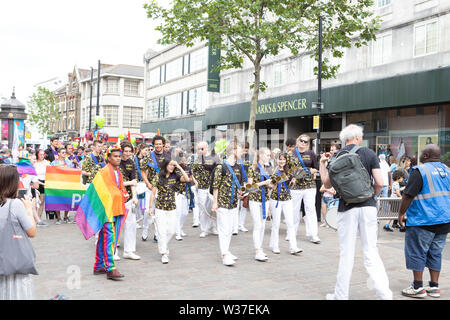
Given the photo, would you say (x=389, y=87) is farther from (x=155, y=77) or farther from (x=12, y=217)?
(x=155, y=77)

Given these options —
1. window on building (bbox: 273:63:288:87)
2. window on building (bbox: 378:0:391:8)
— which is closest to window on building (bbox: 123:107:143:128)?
window on building (bbox: 273:63:288:87)

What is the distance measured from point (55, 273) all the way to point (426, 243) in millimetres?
4998

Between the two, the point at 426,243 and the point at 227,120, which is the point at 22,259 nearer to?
the point at 426,243

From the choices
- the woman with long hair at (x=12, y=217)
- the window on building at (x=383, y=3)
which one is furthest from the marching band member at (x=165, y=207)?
the window on building at (x=383, y=3)

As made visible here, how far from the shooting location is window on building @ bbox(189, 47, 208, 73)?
113 ft

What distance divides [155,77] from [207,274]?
40793mm

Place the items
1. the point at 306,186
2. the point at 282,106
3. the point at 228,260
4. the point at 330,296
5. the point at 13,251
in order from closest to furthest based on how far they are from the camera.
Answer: the point at 13,251 → the point at 330,296 → the point at 228,260 → the point at 306,186 → the point at 282,106

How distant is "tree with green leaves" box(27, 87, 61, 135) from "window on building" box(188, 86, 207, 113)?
1467 inches

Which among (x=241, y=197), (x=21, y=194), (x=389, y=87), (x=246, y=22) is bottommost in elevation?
(x=241, y=197)

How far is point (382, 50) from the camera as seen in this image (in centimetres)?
1945

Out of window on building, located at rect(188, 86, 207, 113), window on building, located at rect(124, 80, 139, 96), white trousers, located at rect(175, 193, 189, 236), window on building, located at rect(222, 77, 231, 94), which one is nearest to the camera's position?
white trousers, located at rect(175, 193, 189, 236)

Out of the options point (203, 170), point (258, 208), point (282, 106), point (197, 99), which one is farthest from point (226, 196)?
point (197, 99)

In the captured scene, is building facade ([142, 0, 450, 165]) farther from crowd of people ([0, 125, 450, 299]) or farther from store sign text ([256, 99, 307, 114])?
crowd of people ([0, 125, 450, 299])
